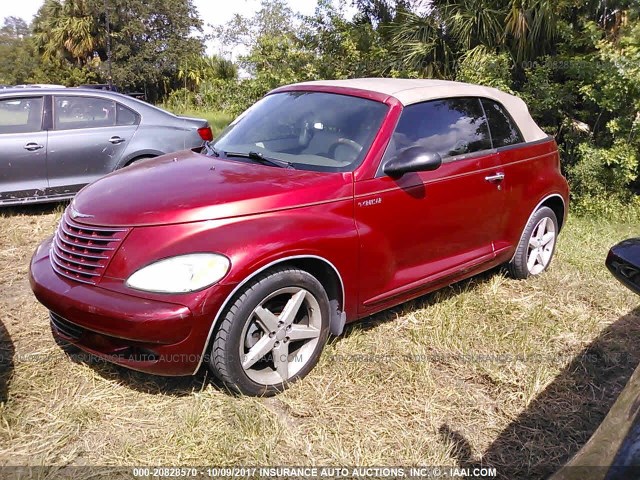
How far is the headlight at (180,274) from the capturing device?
8.46 feet

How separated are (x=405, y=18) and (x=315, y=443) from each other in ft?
29.2

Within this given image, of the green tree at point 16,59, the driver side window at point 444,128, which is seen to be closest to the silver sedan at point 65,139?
the driver side window at point 444,128

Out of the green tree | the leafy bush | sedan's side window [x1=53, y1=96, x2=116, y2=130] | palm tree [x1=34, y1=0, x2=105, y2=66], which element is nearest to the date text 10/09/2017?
sedan's side window [x1=53, y1=96, x2=116, y2=130]

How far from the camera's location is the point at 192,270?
8.52 ft

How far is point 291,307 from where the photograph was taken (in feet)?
9.58

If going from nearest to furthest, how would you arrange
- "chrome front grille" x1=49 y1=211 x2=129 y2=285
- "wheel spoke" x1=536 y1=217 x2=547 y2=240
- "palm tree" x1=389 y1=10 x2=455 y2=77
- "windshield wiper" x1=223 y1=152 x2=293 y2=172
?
"chrome front grille" x1=49 y1=211 x2=129 y2=285, "windshield wiper" x1=223 y1=152 x2=293 y2=172, "wheel spoke" x1=536 y1=217 x2=547 y2=240, "palm tree" x1=389 y1=10 x2=455 y2=77

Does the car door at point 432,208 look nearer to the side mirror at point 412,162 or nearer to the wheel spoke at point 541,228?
the side mirror at point 412,162

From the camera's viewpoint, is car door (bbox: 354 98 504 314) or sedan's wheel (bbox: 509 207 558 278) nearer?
car door (bbox: 354 98 504 314)

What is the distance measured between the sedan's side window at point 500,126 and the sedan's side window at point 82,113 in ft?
14.1

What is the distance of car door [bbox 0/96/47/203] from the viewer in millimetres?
5906

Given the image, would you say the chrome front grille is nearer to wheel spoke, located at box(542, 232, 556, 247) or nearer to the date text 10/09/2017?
the date text 10/09/2017

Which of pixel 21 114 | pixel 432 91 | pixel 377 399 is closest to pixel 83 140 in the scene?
pixel 21 114

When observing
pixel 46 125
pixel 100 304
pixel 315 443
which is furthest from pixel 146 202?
pixel 46 125

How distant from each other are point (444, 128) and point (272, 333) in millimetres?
1900
